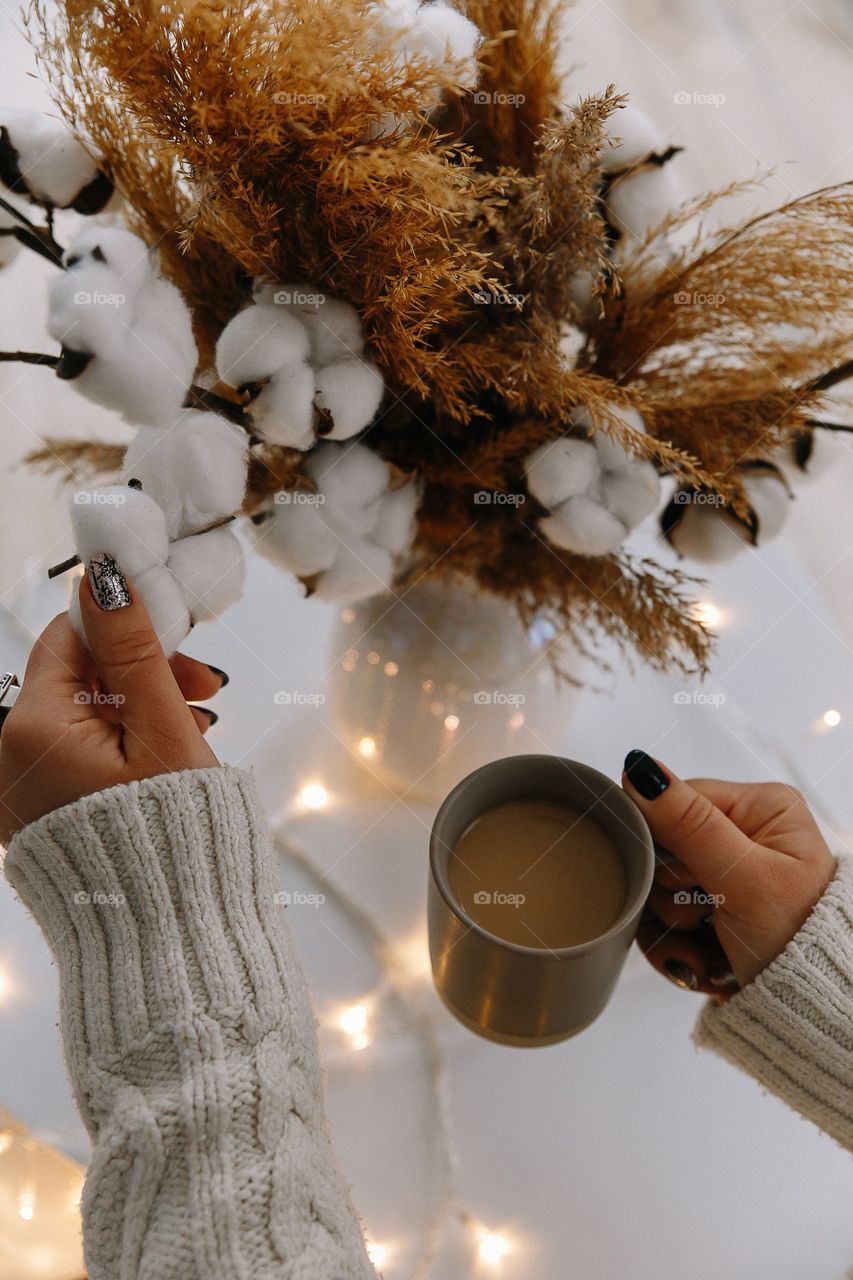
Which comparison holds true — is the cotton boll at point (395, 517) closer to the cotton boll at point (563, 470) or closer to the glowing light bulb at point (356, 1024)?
the cotton boll at point (563, 470)

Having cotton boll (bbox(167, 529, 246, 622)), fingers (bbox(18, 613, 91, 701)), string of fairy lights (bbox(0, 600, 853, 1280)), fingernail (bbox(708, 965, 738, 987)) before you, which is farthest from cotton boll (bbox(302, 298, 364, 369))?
fingernail (bbox(708, 965, 738, 987))

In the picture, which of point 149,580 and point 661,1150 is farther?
point 661,1150

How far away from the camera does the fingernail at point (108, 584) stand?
503 mm

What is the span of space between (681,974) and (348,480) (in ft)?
1.38

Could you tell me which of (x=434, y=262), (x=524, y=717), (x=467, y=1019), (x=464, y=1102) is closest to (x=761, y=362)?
(x=434, y=262)

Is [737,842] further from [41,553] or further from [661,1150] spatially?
[41,553]

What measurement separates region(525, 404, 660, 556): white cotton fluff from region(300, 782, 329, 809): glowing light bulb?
35 cm

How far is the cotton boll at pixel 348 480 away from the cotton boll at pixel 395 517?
12mm

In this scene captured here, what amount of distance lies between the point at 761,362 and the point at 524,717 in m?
0.34


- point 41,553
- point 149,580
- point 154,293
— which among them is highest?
point 154,293

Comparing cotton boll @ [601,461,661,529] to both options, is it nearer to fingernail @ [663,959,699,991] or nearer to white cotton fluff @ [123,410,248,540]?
white cotton fluff @ [123,410,248,540]

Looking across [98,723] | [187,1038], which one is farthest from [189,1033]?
[98,723]

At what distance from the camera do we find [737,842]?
60 centimetres

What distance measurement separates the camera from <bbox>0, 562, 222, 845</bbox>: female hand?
0.51m
